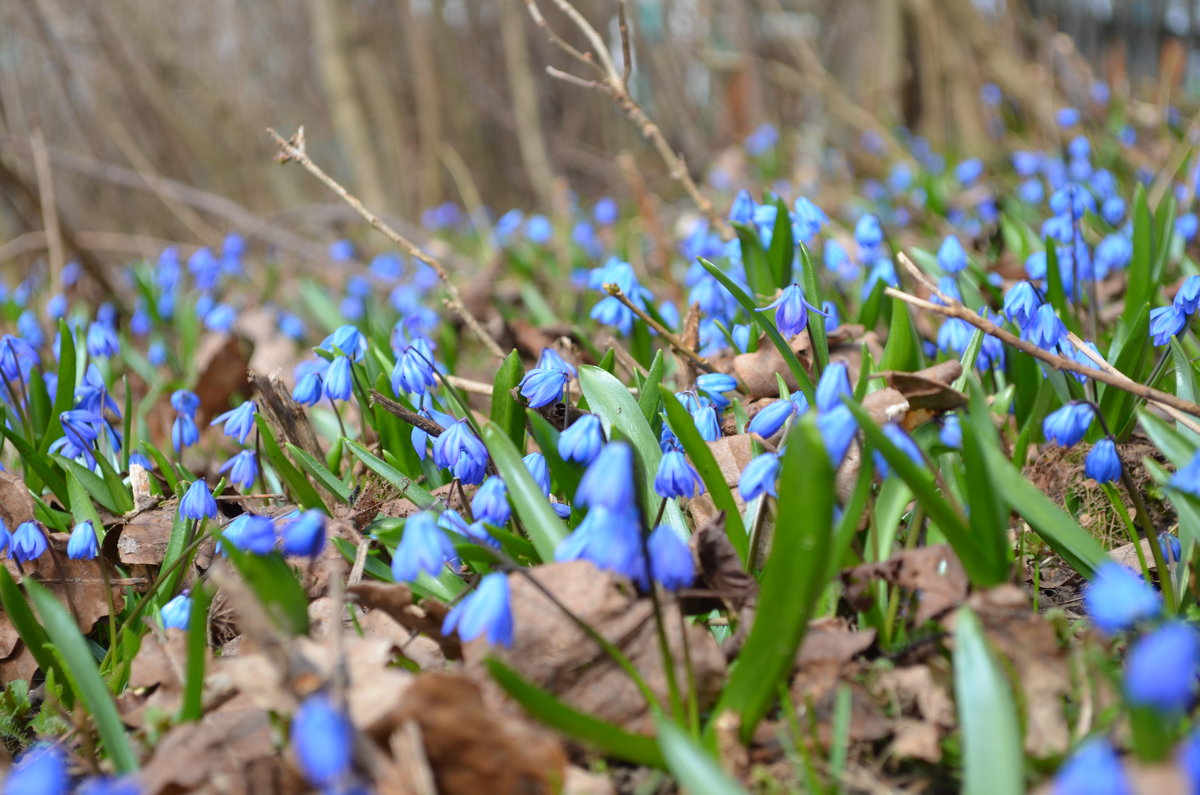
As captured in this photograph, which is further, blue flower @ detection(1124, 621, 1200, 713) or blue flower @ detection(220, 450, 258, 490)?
blue flower @ detection(220, 450, 258, 490)

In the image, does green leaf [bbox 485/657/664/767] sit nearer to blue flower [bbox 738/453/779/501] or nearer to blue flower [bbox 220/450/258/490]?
blue flower [bbox 738/453/779/501]

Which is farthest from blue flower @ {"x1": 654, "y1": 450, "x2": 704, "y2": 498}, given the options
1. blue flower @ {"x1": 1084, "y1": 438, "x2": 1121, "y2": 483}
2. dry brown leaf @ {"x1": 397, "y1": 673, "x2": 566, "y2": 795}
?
blue flower @ {"x1": 1084, "y1": 438, "x2": 1121, "y2": 483}

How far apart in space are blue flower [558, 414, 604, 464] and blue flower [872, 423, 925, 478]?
0.50m

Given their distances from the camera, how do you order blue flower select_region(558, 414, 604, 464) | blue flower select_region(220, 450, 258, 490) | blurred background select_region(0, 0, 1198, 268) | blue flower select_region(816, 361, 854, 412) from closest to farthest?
blue flower select_region(816, 361, 854, 412) < blue flower select_region(558, 414, 604, 464) < blue flower select_region(220, 450, 258, 490) < blurred background select_region(0, 0, 1198, 268)

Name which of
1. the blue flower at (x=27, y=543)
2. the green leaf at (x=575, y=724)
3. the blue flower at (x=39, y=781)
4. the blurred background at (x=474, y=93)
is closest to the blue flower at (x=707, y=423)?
the green leaf at (x=575, y=724)

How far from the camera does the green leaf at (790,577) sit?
4.47 ft

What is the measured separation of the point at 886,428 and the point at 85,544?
1.73 meters

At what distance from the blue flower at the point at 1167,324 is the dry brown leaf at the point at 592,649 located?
4.34ft

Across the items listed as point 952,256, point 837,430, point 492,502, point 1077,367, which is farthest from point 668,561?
point 952,256

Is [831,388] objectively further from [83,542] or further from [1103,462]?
[83,542]

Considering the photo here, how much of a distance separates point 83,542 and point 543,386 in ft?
3.56

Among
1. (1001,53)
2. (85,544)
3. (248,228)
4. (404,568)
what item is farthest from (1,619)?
(1001,53)

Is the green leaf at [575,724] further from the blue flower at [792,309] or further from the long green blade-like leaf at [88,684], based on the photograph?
the blue flower at [792,309]

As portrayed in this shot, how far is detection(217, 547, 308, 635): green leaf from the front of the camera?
1.59 meters
